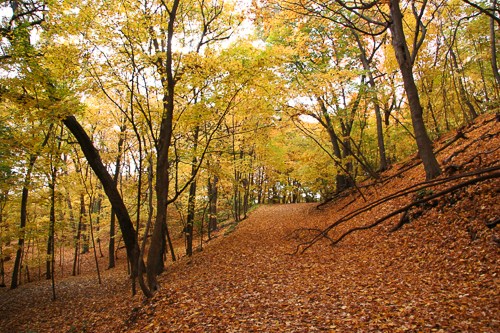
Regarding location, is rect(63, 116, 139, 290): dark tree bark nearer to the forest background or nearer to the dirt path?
the forest background

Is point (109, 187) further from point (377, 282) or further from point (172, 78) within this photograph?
point (377, 282)

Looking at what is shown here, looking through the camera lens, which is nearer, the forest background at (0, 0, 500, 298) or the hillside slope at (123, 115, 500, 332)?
the hillside slope at (123, 115, 500, 332)

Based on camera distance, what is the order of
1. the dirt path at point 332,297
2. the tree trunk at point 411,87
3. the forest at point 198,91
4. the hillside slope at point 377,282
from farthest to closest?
the tree trunk at point 411,87 → the forest at point 198,91 → the hillside slope at point 377,282 → the dirt path at point 332,297

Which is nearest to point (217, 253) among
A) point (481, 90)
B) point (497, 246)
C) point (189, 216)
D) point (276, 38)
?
point (189, 216)

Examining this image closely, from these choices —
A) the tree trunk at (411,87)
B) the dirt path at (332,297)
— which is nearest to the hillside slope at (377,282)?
the dirt path at (332,297)

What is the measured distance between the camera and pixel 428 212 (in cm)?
736

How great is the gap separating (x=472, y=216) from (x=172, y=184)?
15378 mm

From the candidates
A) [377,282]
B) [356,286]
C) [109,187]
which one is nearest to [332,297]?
[356,286]

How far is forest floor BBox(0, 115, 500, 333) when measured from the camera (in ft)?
14.0

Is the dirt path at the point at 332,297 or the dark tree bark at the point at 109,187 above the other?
the dark tree bark at the point at 109,187

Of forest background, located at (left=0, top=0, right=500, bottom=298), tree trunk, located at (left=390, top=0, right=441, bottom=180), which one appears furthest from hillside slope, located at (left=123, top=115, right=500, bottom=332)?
forest background, located at (left=0, top=0, right=500, bottom=298)

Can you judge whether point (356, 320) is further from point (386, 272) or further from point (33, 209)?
point (33, 209)

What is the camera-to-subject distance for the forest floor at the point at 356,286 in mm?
4277

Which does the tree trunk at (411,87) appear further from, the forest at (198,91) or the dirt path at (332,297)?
the dirt path at (332,297)
